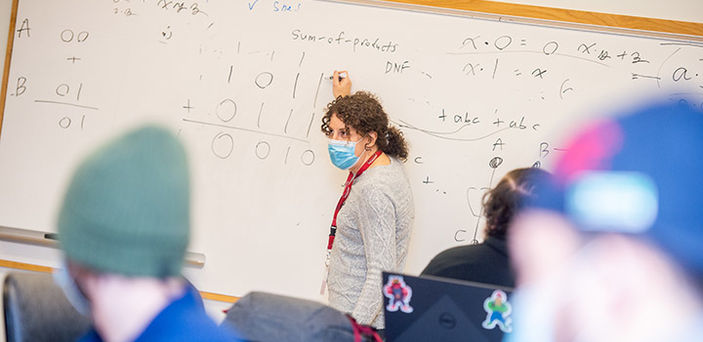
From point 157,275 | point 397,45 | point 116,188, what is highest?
point 397,45

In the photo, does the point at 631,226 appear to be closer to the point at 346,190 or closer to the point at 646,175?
the point at 646,175

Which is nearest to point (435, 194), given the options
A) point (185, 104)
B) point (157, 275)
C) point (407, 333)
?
point (185, 104)

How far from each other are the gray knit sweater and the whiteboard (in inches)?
16.5

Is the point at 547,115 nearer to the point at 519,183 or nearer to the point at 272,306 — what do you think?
the point at 519,183

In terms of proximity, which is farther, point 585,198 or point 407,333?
point 407,333

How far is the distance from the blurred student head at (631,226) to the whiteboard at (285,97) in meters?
1.83

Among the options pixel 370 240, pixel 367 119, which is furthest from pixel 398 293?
Result: pixel 367 119

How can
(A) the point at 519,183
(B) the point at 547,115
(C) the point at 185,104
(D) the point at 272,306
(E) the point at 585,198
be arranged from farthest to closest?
(C) the point at 185,104
(B) the point at 547,115
(A) the point at 519,183
(D) the point at 272,306
(E) the point at 585,198

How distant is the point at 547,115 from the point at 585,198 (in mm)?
2125

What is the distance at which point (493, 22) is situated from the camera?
2.49 meters

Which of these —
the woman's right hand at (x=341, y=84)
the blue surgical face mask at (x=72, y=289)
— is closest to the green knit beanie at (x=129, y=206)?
the blue surgical face mask at (x=72, y=289)

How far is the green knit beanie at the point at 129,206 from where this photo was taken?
31.5 inches

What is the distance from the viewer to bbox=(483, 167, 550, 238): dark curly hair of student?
4.43 ft

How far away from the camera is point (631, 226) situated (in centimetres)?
44
